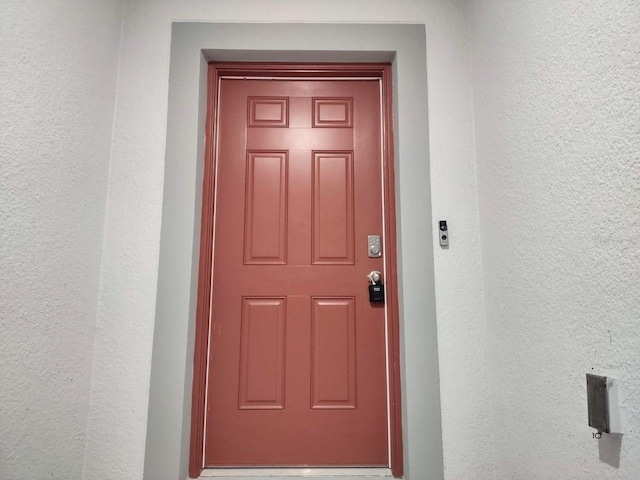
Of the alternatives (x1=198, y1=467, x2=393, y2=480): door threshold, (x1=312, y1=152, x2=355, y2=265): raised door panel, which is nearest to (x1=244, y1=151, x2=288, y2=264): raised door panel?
(x1=312, y1=152, x2=355, y2=265): raised door panel

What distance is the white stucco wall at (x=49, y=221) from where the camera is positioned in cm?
130

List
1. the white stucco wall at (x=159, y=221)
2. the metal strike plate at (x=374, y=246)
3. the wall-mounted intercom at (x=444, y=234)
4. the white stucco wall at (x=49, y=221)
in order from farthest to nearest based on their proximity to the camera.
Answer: the metal strike plate at (x=374, y=246) < the wall-mounted intercom at (x=444, y=234) < the white stucco wall at (x=159, y=221) < the white stucco wall at (x=49, y=221)

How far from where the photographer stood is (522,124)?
145 cm

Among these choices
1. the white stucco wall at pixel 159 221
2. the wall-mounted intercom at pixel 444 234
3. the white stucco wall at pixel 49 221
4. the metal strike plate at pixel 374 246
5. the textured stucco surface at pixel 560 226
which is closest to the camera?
the textured stucco surface at pixel 560 226

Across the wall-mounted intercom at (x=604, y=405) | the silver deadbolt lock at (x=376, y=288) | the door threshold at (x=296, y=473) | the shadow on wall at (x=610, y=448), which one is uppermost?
the silver deadbolt lock at (x=376, y=288)

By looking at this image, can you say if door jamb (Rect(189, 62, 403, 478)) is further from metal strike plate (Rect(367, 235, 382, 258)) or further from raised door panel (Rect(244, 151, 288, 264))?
raised door panel (Rect(244, 151, 288, 264))

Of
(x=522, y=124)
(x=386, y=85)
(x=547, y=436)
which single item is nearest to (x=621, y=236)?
(x=522, y=124)

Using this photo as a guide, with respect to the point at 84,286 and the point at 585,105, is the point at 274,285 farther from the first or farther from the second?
the point at 585,105

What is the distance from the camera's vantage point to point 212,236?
1.96 meters

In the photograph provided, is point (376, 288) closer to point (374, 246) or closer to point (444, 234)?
point (374, 246)

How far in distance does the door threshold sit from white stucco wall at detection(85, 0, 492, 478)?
306 mm

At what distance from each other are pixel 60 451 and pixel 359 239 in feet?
5.24

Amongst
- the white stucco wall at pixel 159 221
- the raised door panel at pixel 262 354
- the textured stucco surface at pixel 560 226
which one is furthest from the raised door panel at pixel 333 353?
the textured stucco surface at pixel 560 226

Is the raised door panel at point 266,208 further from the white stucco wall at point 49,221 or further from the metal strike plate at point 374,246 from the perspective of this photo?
the white stucco wall at point 49,221
